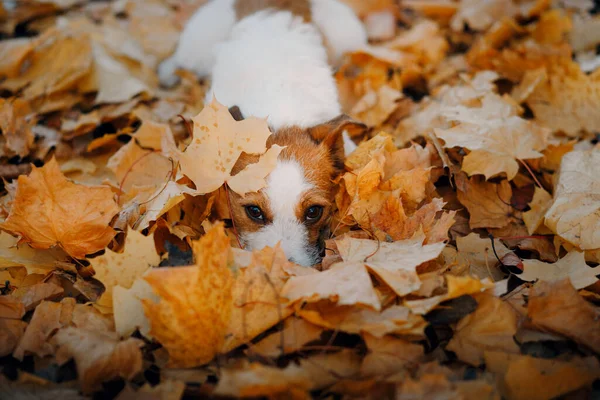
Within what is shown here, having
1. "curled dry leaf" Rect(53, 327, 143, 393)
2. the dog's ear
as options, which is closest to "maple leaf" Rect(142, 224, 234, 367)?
"curled dry leaf" Rect(53, 327, 143, 393)

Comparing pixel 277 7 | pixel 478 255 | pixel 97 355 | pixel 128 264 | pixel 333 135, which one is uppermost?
pixel 277 7

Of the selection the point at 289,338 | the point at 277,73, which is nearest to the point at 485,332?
the point at 289,338

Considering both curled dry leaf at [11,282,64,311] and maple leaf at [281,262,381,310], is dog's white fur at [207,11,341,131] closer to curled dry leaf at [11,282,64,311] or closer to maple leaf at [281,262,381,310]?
maple leaf at [281,262,381,310]

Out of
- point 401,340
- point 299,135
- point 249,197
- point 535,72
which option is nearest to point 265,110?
point 299,135

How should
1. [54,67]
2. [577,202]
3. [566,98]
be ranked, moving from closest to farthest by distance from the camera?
1. [577,202]
2. [566,98]
3. [54,67]

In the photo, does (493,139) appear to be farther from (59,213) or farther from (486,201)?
(59,213)
